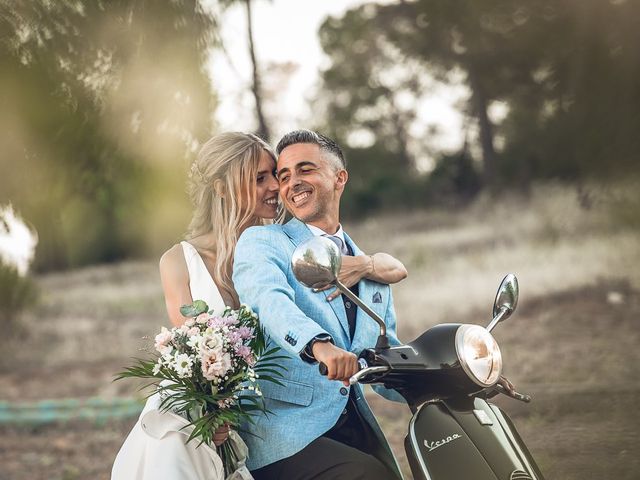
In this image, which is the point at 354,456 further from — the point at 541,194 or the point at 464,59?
the point at 541,194

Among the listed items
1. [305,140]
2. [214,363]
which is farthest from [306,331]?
[305,140]

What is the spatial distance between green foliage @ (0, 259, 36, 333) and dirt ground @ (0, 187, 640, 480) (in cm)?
28

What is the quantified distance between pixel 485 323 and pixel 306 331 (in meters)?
8.56

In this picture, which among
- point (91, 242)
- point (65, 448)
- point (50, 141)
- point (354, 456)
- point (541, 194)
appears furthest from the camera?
point (91, 242)

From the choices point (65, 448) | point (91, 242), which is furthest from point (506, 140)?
point (65, 448)

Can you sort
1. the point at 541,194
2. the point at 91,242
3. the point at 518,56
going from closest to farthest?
the point at 518,56 → the point at 541,194 → the point at 91,242

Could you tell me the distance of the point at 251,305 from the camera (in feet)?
7.84

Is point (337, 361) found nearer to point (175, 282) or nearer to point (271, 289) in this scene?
point (271, 289)

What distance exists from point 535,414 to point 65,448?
12.8 feet

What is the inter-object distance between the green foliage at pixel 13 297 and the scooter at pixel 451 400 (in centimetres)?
1107

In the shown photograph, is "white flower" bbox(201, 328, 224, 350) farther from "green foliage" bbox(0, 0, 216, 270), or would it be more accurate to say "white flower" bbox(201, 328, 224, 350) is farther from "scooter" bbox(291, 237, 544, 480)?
"green foliage" bbox(0, 0, 216, 270)

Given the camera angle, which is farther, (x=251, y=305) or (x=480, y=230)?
(x=480, y=230)

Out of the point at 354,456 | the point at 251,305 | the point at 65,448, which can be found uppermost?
the point at 65,448

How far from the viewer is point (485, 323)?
1035 centimetres
